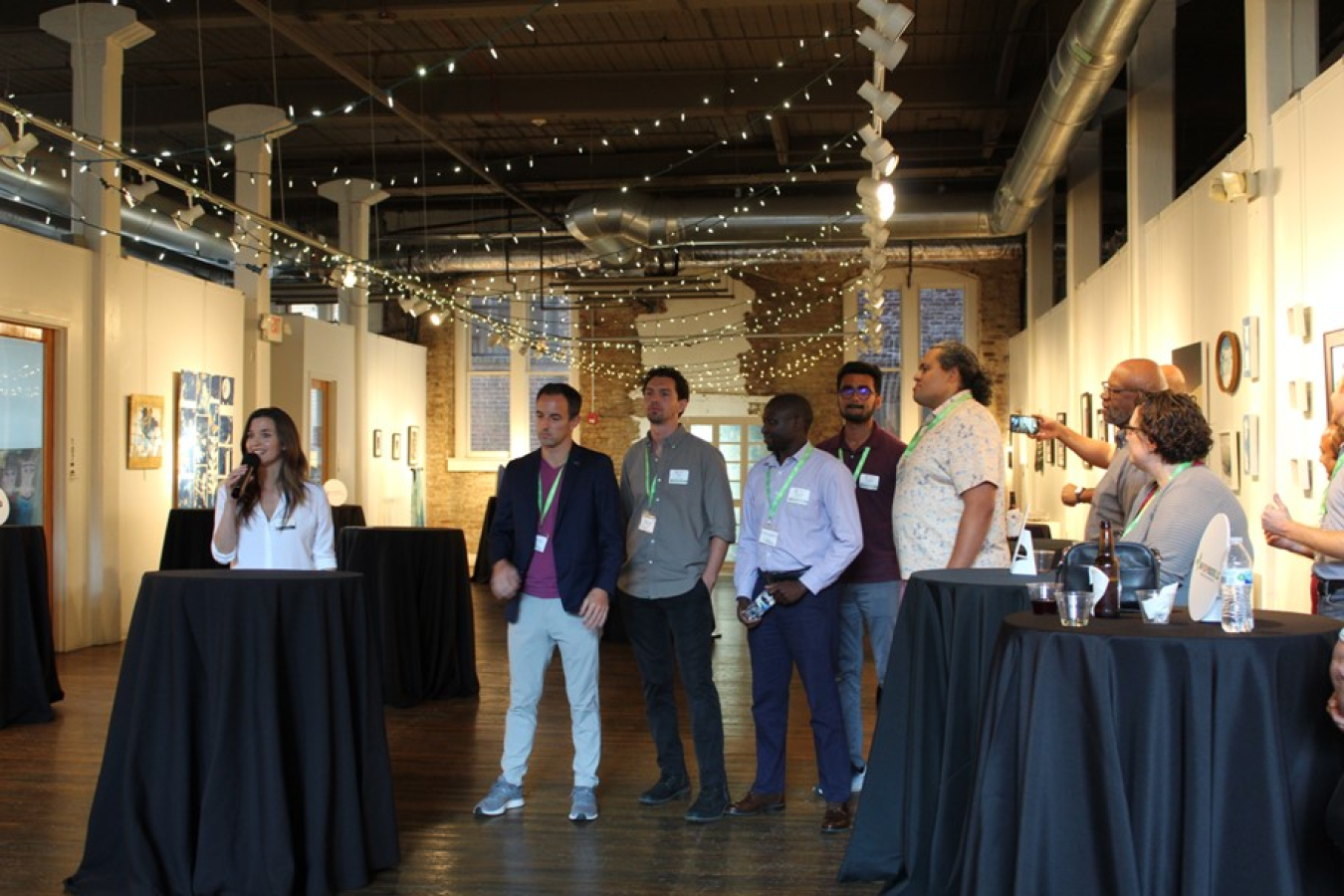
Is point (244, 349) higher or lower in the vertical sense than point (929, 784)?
higher

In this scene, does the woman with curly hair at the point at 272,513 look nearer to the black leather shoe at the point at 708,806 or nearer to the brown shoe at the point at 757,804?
the black leather shoe at the point at 708,806

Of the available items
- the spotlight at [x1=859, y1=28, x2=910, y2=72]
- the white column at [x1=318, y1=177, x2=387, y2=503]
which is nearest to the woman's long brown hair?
the spotlight at [x1=859, y1=28, x2=910, y2=72]

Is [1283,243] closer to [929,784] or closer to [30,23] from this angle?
[929,784]

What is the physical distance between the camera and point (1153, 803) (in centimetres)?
292

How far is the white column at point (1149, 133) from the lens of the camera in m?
9.94

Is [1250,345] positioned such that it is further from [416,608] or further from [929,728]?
[416,608]

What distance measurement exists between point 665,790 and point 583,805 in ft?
1.35

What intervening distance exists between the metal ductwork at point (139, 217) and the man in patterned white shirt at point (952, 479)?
8485mm

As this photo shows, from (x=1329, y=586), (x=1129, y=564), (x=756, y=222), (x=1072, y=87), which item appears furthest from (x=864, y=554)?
(x=756, y=222)

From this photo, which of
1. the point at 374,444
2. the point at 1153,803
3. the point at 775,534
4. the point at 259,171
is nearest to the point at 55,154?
the point at 259,171

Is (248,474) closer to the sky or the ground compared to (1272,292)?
closer to the ground

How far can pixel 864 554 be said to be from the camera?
18.0 feet

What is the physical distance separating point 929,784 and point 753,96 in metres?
9.29

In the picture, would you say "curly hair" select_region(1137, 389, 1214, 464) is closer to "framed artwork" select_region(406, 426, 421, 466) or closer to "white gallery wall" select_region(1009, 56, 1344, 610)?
"white gallery wall" select_region(1009, 56, 1344, 610)
